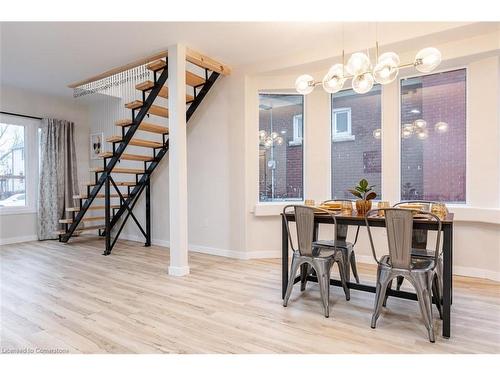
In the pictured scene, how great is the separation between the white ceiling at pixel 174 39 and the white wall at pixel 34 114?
1304 millimetres

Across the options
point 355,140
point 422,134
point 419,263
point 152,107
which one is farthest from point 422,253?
point 152,107

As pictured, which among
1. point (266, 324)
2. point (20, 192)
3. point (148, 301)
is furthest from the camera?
point (20, 192)

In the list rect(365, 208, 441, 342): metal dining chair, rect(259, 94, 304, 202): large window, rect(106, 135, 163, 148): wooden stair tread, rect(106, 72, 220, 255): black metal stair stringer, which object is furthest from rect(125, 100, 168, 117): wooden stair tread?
rect(365, 208, 441, 342): metal dining chair

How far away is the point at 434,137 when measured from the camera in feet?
12.0

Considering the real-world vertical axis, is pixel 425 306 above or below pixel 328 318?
above

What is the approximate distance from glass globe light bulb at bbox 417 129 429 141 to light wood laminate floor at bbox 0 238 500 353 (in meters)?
1.72

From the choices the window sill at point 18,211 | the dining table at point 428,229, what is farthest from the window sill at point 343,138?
the window sill at point 18,211

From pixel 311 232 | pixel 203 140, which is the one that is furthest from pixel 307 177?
pixel 311 232

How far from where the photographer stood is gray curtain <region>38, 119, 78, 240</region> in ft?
18.0

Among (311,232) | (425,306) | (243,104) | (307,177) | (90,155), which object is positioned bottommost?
(425,306)

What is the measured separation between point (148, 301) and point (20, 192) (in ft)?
14.3

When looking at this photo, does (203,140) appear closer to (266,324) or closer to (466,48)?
(266,324)

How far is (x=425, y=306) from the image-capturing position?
6.77 feet

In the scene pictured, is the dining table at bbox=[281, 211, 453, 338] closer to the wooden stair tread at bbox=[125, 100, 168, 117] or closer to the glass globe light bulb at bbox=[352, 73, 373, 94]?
the glass globe light bulb at bbox=[352, 73, 373, 94]
